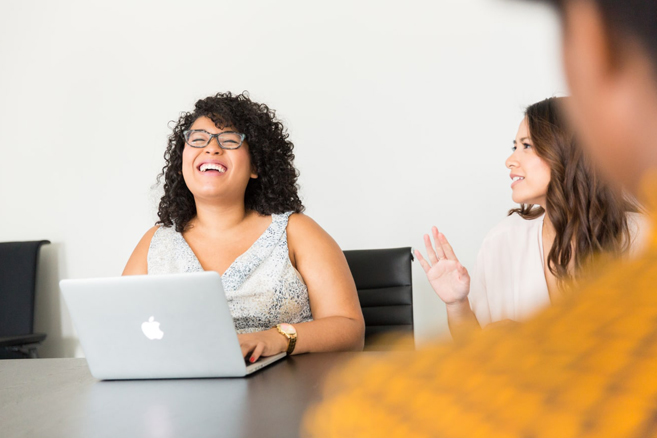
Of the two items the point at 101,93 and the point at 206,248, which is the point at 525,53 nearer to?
the point at 206,248

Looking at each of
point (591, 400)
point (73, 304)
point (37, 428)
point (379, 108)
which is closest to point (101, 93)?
point (379, 108)

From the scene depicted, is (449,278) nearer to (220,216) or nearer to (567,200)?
(567,200)

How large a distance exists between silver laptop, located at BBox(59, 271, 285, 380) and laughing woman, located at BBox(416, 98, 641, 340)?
68 cm

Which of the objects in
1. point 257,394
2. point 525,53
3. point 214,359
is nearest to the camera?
point 257,394

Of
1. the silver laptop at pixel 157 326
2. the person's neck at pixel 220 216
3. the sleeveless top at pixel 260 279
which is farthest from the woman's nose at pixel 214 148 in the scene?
the silver laptop at pixel 157 326

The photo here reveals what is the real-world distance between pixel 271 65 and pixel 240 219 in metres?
1.44

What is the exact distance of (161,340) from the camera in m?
1.24

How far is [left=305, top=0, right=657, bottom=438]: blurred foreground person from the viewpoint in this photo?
13cm

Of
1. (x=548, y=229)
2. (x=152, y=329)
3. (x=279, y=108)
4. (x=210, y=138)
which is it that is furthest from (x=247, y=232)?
(x=279, y=108)

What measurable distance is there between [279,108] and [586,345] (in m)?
3.17

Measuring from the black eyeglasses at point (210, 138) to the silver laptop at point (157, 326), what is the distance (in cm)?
87

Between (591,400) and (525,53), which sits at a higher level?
(525,53)

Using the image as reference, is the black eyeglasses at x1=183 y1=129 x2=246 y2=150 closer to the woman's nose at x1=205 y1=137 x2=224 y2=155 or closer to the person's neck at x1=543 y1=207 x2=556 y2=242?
the woman's nose at x1=205 y1=137 x2=224 y2=155

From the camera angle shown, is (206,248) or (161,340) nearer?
(161,340)
